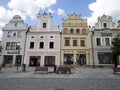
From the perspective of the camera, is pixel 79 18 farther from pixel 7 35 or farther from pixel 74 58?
pixel 7 35

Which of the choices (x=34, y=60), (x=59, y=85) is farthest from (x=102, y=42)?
(x=59, y=85)

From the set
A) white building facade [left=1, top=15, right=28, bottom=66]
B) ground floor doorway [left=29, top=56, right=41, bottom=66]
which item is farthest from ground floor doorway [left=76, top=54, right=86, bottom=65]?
white building facade [left=1, top=15, right=28, bottom=66]

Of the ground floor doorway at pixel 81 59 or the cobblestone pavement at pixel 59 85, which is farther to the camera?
the ground floor doorway at pixel 81 59

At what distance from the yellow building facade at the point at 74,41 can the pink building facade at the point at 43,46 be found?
1.65 meters

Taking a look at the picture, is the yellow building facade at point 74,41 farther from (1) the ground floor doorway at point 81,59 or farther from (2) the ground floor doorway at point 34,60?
(2) the ground floor doorway at point 34,60

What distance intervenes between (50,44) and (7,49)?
1043cm

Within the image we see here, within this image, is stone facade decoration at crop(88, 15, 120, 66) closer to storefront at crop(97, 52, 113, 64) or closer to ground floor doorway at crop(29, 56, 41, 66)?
storefront at crop(97, 52, 113, 64)

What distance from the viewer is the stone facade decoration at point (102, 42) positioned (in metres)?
29.8

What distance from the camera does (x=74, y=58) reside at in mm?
31125

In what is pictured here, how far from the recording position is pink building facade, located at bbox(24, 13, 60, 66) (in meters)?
31.6

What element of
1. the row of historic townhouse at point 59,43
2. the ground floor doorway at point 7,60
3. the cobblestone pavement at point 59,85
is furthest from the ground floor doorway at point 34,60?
the cobblestone pavement at point 59,85

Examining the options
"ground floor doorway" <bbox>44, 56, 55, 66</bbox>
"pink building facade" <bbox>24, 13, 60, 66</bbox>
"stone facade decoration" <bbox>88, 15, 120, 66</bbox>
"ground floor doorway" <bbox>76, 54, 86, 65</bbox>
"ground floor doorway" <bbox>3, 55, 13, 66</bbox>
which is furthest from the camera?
"ground floor doorway" <bbox>3, 55, 13, 66</bbox>

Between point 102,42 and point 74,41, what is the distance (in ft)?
20.9

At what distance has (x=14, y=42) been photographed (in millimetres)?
32625
